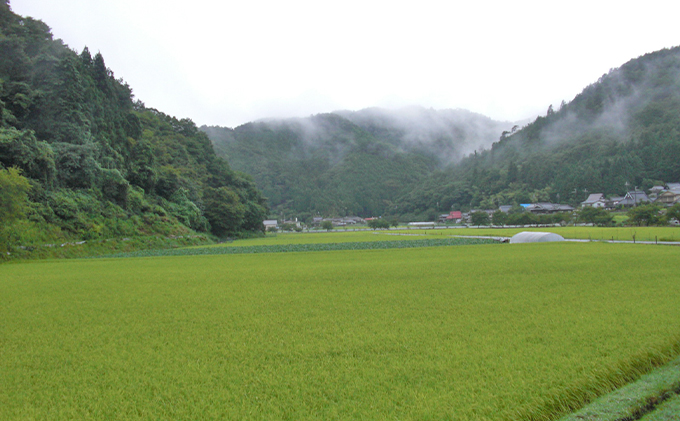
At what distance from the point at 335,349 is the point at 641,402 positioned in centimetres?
339

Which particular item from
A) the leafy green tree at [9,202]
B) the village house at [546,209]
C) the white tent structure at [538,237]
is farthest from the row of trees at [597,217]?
the leafy green tree at [9,202]

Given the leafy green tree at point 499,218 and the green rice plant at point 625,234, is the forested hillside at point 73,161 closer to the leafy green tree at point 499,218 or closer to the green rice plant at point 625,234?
the green rice plant at point 625,234

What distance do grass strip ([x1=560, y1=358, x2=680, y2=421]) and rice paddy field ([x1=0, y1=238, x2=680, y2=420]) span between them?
0.51 ft

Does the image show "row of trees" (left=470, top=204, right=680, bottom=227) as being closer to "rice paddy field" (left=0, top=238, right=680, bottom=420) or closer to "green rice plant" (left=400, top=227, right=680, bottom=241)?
"green rice plant" (left=400, top=227, right=680, bottom=241)

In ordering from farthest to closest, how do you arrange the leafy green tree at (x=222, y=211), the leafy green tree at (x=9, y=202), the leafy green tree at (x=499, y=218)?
1. the leafy green tree at (x=499, y=218)
2. the leafy green tree at (x=222, y=211)
3. the leafy green tree at (x=9, y=202)

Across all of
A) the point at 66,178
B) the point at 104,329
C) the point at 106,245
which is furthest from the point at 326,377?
the point at 66,178

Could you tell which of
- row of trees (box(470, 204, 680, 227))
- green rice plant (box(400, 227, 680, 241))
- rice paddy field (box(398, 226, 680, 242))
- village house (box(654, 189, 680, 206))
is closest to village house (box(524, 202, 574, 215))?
row of trees (box(470, 204, 680, 227))

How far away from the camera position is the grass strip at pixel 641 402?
360 centimetres

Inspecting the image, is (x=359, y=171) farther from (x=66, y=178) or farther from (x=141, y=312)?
(x=141, y=312)

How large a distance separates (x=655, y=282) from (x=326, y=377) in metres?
9.81

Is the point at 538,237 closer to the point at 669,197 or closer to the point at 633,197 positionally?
the point at 669,197

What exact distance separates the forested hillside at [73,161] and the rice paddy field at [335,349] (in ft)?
54.0

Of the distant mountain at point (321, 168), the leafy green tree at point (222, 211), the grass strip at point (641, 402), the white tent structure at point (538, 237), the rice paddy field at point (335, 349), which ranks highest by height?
the distant mountain at point (321, 168)

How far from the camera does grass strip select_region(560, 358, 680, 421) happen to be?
360cm
